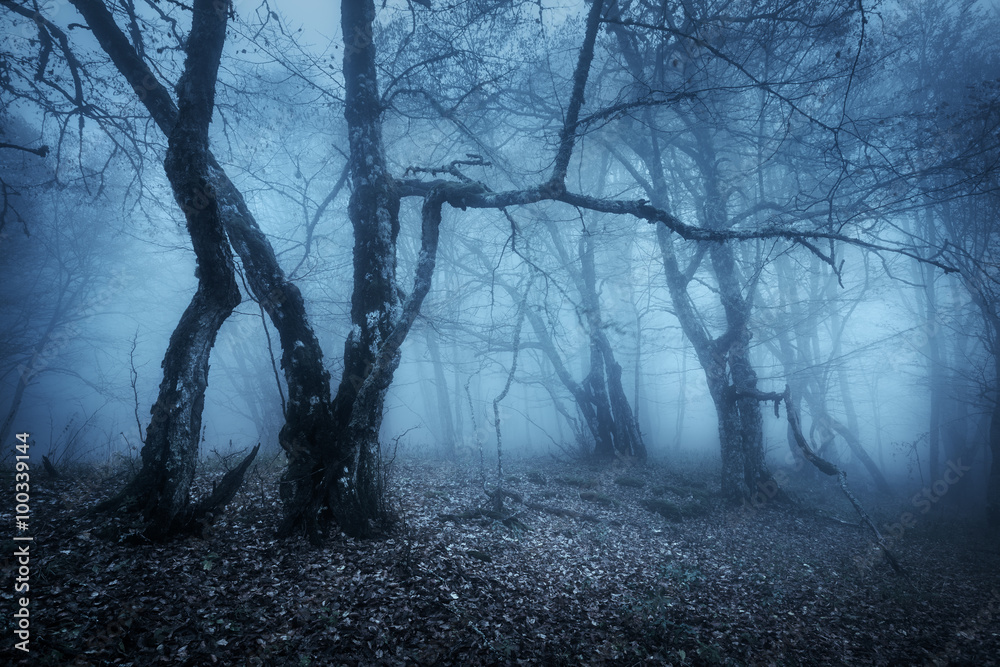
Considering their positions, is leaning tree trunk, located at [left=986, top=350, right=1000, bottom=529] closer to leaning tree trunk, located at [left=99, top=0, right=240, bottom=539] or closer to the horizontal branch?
the horizontal branch

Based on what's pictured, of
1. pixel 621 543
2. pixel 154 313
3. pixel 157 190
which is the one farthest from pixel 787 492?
pixel 154 313

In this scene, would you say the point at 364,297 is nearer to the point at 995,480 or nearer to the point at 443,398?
the point at 995,480

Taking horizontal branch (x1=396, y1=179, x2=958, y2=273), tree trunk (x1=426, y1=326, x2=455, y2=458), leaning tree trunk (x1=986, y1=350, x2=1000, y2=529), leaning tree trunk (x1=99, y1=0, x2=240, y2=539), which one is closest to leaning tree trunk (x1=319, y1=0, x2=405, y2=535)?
horizontal branch (x1=396, y1=179, x2=958, y2=273)

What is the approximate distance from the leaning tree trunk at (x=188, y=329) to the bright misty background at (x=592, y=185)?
809mm

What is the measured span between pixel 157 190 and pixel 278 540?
27.8 ft

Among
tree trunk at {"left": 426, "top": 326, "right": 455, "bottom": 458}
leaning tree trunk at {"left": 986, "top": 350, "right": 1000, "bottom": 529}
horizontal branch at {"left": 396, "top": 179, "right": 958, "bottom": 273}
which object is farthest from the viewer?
tree trunk at {"left": 426, "top": 326, "right": 455, "bottom": 458}

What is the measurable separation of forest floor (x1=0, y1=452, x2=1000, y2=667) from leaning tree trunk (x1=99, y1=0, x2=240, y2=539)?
453mm

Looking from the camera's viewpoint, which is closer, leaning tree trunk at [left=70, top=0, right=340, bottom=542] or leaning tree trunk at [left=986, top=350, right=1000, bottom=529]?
leaning tree trunk at [left=70, top=0, right=340, bottom=542]

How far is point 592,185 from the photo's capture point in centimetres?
1435

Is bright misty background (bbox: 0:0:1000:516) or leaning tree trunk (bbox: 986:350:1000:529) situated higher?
bright misty background (bbox: 0:0:1000:516)

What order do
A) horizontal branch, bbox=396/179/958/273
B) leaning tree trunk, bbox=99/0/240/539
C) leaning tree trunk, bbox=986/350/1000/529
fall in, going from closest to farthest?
leaning tree trunk, bbox=99/0/240/539, horizontal branch, bbox=396/179/958/273, leaning tree trunk, bbox=986/350/1000/529

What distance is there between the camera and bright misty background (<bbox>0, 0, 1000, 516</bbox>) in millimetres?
6348

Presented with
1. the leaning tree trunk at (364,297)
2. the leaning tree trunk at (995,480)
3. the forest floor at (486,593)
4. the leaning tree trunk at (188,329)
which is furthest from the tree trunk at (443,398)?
the leaning tree trunk at (995,480)

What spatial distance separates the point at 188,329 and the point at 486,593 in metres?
4.20
